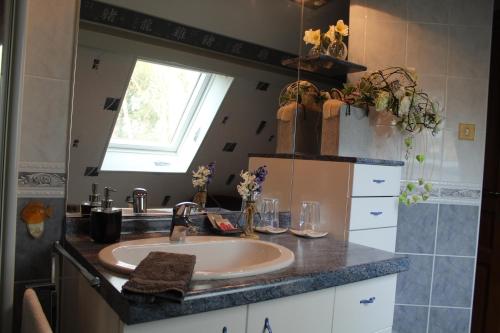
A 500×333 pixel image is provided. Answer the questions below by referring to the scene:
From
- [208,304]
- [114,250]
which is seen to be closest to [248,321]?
[208,304]

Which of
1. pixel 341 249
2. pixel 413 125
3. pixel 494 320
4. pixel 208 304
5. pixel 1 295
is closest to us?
pixel 208 304

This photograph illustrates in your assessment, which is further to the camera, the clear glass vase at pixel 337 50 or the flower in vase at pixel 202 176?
the clear glass vase at pixel 337 50

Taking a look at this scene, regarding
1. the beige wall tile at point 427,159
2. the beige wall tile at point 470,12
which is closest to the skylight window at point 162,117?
the beige wall tile at point 427,159

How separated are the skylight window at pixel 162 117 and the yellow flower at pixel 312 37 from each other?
48 cm

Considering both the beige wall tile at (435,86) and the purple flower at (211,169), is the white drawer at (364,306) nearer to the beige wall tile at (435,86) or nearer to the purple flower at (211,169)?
the purple flower at (211,169)

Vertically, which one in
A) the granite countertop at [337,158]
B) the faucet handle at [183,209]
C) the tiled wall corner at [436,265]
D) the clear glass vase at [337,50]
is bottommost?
the tiled wall corner at [436,265]

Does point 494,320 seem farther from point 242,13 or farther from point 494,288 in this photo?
point 242,13

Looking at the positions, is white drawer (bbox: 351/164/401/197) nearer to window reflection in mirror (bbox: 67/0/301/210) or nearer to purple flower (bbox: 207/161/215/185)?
window reflection in mirror (bbox: 67/0/301/210)

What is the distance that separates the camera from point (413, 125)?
193cm

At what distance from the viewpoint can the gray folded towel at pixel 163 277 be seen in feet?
2.55

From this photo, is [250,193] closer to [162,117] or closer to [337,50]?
[162,117]

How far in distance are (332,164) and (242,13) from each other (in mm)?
699

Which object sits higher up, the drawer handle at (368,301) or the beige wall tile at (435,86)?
the beige wall tile at (435,86)

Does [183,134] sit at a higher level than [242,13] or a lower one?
lower
